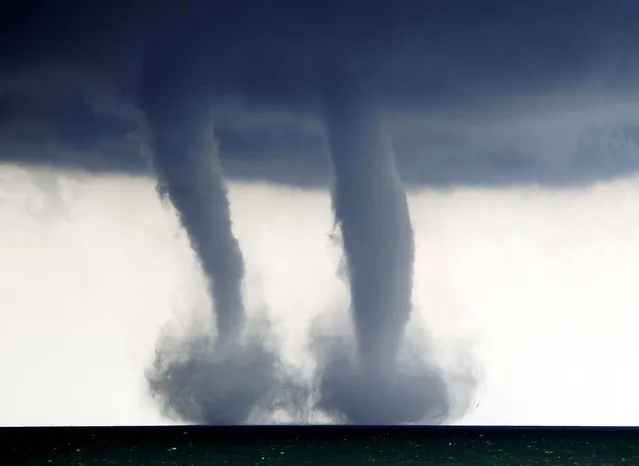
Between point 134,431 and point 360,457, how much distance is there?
5870cm

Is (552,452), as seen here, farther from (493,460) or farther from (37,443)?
(37,443)

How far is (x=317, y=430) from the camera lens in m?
162

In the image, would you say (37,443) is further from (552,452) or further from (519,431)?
(519,431)

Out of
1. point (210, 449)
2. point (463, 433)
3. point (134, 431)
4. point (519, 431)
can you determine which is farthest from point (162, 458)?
point (519, 431)

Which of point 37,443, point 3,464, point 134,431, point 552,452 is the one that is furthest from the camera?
point 134,431

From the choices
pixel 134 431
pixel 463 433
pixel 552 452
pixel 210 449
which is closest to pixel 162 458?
pixel 210 449

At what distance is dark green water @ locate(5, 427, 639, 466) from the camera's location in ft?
336

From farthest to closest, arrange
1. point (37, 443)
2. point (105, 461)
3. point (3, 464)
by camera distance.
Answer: point (37, 443) < point (105, 461) < point (3, 464)

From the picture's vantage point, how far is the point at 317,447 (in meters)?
Result: 124

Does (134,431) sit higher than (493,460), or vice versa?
(134,431)

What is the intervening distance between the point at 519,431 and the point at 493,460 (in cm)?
6306

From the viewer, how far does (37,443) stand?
126m

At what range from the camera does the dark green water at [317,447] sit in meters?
102

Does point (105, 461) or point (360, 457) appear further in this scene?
point (360, 457)
